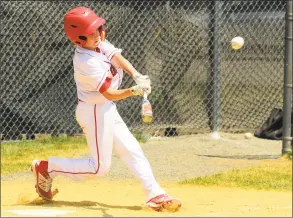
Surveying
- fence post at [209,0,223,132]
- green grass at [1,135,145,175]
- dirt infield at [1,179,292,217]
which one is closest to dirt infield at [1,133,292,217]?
dirt infield at [1,179,292,217]

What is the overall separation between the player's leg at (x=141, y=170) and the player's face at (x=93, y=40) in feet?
1.88

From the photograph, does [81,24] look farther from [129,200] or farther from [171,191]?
[171,191]

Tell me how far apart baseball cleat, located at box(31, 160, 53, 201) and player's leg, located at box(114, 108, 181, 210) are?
64 cm

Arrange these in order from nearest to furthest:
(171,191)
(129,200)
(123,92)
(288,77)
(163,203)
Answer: (123,92) → (163,203) → (129,200) → (171,191) → (288,77)

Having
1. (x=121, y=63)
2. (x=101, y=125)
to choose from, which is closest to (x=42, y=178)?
(x=101, y=125)

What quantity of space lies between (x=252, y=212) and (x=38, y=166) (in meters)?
1.72

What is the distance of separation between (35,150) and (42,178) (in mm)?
3940

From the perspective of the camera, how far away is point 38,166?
662 centimetres

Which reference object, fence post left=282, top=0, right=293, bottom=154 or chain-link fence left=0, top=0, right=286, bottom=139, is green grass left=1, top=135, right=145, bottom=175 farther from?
fence post left=282, top=0, right=293, bottom=154

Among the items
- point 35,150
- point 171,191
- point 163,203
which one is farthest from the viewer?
point 35,150

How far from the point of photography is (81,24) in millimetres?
6113

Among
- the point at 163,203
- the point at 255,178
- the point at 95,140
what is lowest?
the point at 255,178

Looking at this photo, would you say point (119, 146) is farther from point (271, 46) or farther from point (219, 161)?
point (271, 46)

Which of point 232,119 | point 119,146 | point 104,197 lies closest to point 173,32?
point 232,119
